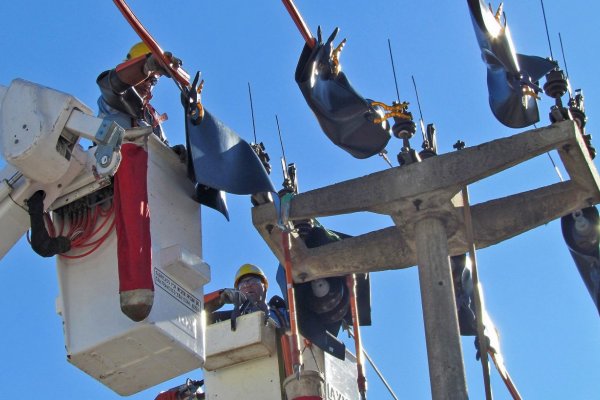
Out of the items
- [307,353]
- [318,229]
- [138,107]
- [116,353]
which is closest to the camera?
[116,353]

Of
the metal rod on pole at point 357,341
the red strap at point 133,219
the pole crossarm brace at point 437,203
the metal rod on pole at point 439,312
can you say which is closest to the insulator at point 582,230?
the pole crossarm brace at point 437,203

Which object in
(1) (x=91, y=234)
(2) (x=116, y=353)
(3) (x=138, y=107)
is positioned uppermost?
(3) (x=138, y=107)

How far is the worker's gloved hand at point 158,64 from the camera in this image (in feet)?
46.6

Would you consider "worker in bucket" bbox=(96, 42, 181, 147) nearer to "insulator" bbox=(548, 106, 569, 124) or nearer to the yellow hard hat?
the yellow hard hat

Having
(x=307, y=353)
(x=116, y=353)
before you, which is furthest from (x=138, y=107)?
(x=307, y=353)

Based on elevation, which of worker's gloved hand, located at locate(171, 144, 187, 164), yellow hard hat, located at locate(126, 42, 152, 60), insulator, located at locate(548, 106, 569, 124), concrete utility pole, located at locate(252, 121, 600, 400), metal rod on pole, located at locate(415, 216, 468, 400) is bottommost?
metal rod on pole, located at locate(415, 216, 468, 400)

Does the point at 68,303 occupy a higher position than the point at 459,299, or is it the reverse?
the point at 459,299

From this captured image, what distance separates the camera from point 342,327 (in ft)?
54.1

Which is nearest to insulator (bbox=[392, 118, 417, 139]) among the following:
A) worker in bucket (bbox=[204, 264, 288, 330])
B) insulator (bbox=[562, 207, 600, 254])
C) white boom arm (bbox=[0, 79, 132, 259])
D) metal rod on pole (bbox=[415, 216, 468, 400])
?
metal rod on pole (bbox=[415, 216, 468, 400])

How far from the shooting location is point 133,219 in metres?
13.5

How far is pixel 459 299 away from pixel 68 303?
4021 mm

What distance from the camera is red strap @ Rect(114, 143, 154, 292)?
43.3 feet

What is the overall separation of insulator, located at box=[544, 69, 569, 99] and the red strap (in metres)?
3.48

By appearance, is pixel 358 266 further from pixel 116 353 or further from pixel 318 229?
pixel 116 353
